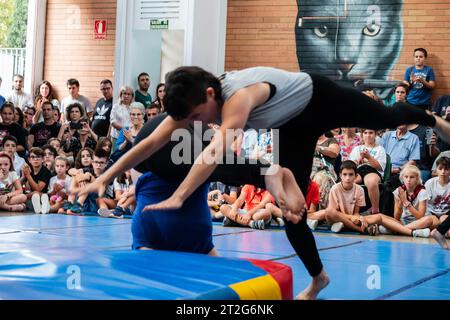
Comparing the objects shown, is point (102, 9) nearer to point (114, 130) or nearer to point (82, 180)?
point (114, 130)

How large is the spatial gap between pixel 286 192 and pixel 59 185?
5706 mm

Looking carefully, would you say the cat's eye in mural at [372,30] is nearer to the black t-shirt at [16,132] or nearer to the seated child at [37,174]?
the seated child at [37,174]

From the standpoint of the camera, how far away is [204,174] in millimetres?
2689

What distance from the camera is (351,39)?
33.6 ft

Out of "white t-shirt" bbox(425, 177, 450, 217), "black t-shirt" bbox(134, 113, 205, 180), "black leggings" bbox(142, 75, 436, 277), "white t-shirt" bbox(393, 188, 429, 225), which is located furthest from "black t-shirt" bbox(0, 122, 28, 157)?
"black leggings" bbox(142, 75, 436, 277)

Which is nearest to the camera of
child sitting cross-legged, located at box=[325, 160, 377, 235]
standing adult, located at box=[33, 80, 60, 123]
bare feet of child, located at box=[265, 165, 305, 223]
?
bare feet of child, located at box=[265, 165, 305, 223]

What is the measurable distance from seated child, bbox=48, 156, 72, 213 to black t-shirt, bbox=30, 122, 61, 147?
4.55 feet

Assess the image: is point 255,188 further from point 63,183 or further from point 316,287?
point 316,287

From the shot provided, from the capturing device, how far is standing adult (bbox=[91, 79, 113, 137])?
998cm

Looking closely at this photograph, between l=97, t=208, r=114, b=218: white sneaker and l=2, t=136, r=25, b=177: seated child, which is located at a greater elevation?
l=2, t=136, r=25, b=177: seated child

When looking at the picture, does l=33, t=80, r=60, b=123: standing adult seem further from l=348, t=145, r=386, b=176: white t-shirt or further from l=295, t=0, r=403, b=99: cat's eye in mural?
l=348, t=145, r=386, b=176: white t-shirt

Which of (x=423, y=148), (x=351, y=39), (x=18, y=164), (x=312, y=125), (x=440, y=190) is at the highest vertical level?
(x=351, y=39)

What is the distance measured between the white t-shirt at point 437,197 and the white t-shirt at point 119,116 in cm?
423

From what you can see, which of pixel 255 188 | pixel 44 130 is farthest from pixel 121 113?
pixel 255 188
